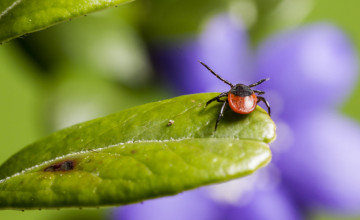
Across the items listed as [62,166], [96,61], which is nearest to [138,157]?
[62,166]

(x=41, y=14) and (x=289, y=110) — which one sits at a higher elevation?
(x=289, y=110)

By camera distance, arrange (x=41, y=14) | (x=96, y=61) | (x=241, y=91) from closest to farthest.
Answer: (x=41, y=14)
(x=241, y=91)
(x=96, y=61)

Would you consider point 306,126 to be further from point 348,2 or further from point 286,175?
point 348,2

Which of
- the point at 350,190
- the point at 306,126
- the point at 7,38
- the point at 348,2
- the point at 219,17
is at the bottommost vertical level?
the point at 7,38

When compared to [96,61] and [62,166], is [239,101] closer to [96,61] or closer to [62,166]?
[62,166]

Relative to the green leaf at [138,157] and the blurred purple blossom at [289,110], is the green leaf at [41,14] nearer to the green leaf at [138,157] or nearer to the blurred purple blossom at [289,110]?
the green leaf at [138,157]

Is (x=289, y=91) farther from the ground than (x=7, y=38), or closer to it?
farther from the ground

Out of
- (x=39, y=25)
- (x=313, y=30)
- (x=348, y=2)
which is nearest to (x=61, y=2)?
(x=39, y=25)
